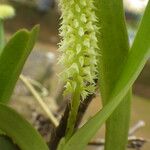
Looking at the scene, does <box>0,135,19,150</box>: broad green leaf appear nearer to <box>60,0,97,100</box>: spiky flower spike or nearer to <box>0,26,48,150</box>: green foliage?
<box>0,26,48,150</box>: green foliage

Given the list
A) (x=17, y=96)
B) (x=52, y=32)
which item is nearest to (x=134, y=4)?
(x=52, y=32)

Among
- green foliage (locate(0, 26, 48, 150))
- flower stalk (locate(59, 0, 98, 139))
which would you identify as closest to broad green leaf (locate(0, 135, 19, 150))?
green foliage (locate(0, 26, 48, 150))

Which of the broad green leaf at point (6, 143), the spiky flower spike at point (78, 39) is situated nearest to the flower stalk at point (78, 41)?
the spiky flower spike at point (78, 39)

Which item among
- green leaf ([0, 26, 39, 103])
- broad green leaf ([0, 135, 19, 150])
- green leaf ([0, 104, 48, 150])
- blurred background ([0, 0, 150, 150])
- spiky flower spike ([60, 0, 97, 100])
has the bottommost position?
blurred background ([0, 0, 150, 150])

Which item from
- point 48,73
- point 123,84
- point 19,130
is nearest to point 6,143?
point 19,130

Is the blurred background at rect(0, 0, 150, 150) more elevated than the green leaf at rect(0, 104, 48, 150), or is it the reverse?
the green leaf at rect(0, 104, 48, 150)

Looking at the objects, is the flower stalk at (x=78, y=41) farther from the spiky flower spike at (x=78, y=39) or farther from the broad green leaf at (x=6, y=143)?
the broad green leaf at (x=6, y=143)

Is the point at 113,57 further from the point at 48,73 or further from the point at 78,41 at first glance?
the point at 48,73
